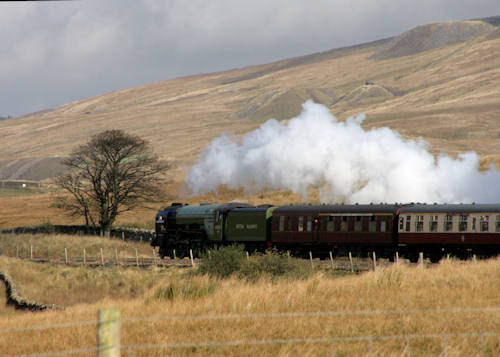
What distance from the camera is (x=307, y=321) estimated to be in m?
15.1

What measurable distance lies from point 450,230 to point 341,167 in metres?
38.6

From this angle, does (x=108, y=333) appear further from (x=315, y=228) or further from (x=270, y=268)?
(x=315, y=228)

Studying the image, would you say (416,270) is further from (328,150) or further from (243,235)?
(328,150)

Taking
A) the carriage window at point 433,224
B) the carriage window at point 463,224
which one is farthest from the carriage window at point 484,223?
the carriage window at point 433,224

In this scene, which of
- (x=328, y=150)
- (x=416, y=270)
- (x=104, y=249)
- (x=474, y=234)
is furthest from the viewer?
(x=328, y=150)

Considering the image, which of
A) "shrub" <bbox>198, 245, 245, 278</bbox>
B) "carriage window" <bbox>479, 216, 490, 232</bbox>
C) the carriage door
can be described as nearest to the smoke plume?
the carriage door

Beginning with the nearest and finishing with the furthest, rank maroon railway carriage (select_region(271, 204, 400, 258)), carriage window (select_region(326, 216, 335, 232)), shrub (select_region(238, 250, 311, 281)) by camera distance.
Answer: shrub (select_region(238, 250, 311, 281)), maroon railway carriage (select_region(271, 204, 400, 258)), carriage window (select_region(326, 216, 335, 232))

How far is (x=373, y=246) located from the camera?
37.8 metres

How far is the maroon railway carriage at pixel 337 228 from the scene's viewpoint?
3734 centimetres

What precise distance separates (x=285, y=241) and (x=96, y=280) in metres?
11.3

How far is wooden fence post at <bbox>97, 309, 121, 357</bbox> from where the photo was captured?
7852 millimetres

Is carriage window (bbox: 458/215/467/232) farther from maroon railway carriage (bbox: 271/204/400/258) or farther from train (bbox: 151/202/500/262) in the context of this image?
maroon railway carriage (bbox: 271/204/400/258)

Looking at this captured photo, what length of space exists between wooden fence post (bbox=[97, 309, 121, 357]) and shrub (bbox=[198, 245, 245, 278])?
22.2m

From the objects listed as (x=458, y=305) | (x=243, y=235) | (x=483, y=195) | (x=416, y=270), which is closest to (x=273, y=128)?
(x=483, y=195)
